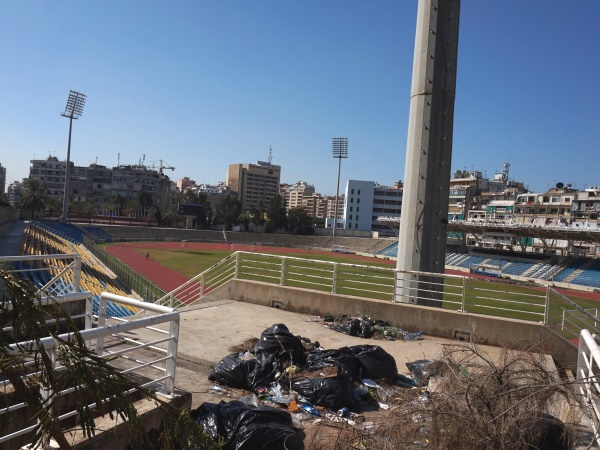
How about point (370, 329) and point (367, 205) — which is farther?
point (367, 205)

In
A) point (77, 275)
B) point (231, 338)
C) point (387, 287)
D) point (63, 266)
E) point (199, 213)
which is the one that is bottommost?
point (387, 287)

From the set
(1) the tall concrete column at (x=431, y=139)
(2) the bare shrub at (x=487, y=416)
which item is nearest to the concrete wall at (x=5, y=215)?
(1) the tall concrete column at (x=431, y=139)

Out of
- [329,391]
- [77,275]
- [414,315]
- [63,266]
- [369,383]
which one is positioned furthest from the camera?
[63,266]

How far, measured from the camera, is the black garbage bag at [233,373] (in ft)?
19.8

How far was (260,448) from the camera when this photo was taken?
4.05 meters

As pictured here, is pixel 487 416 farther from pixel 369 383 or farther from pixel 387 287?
Result: pixel 387 287

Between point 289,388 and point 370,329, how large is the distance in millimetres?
3879

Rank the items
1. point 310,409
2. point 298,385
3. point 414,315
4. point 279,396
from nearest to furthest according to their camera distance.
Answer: point 310,409 → point 279,396 → point 298,385 → point 414,315

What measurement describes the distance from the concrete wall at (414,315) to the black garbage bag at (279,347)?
318 centimetres

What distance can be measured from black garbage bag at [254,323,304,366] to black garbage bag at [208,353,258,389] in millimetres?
394

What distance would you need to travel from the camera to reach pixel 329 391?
219 inches

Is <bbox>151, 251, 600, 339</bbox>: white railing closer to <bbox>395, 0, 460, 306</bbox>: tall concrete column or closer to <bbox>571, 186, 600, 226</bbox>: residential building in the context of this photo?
<bbox>395, 0, 460, 306</bbox>: tall concrete column

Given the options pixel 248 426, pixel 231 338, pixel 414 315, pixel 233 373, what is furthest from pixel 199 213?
pixel 248 426

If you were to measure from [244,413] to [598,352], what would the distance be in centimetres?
316
